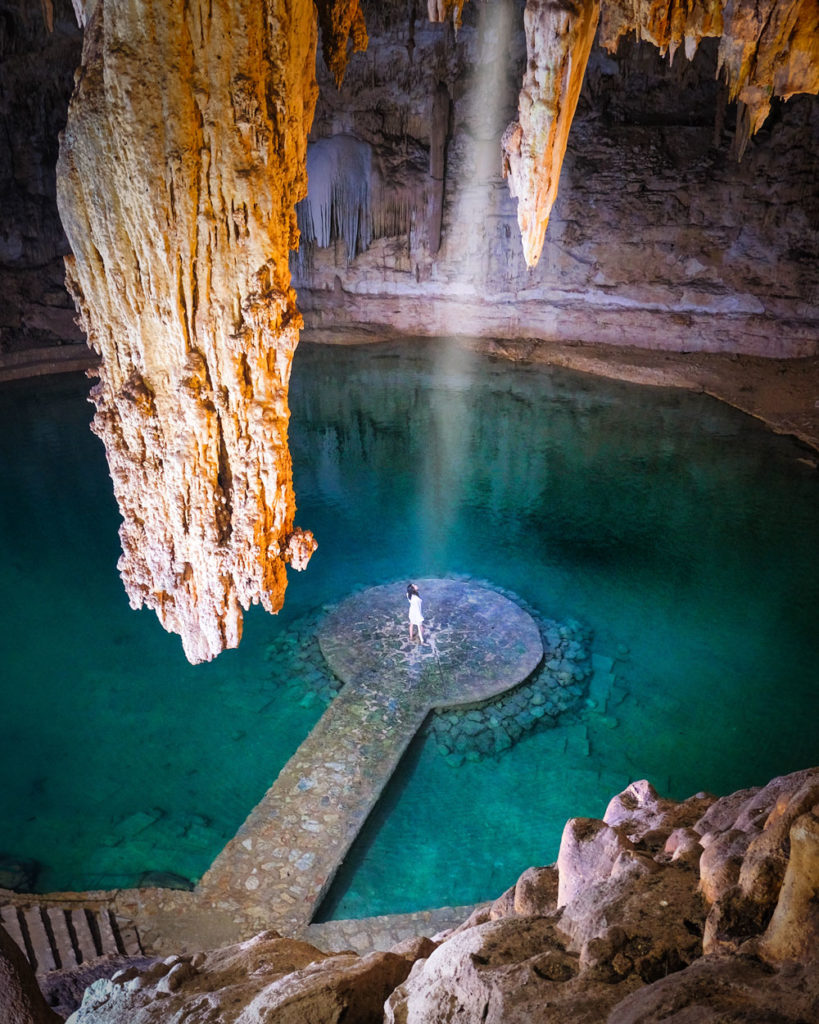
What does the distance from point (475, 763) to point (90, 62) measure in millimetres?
Answer: 5275

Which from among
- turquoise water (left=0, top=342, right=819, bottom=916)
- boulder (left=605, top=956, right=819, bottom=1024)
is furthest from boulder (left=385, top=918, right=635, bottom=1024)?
turquoise water (left=0, top=342, right=819, bottom=916)

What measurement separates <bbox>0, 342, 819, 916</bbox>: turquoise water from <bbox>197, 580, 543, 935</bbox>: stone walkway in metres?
0.26

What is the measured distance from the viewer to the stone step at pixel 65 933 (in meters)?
4.31

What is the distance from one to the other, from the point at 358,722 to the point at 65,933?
2.54 m

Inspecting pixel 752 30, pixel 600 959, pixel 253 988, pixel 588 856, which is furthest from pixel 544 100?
pixel 253 988

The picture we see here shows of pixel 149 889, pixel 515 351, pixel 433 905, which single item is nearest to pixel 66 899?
pixel 149 889

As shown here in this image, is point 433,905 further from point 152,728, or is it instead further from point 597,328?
point 597,328

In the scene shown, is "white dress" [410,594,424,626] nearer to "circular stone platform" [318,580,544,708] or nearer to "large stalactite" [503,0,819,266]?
"circular stone platform" [318,580,544,708]

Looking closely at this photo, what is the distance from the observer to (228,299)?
3627 millimetres

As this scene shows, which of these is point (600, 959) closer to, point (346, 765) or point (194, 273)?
point (194, 273)

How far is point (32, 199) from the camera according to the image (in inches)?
642

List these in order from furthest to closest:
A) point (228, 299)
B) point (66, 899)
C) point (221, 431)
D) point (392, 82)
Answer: point (392, 82) < point (66, 899) < point (221, 431) < point (228, 299)

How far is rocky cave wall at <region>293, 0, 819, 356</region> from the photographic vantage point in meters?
14.1

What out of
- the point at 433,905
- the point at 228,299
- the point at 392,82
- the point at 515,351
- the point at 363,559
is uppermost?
the point at 392,82
